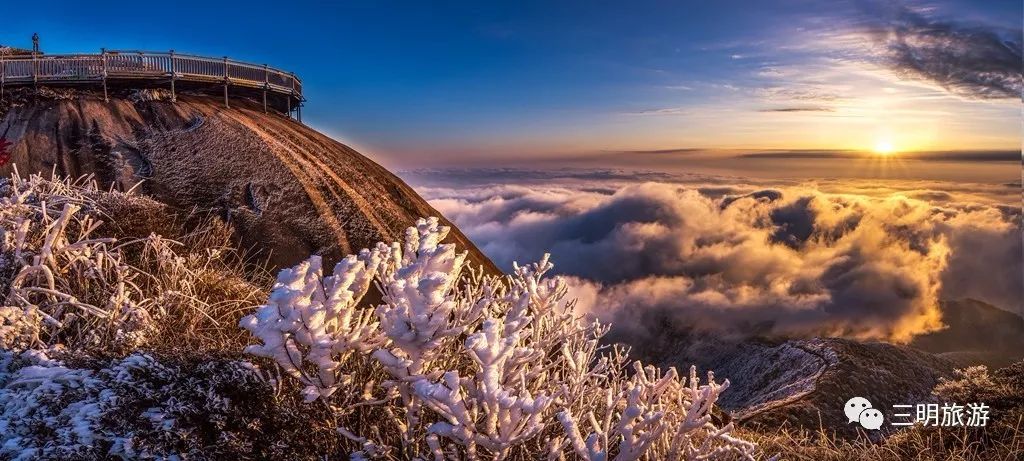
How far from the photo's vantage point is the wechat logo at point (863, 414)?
31.8ft

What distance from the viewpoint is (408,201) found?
41.8 feet

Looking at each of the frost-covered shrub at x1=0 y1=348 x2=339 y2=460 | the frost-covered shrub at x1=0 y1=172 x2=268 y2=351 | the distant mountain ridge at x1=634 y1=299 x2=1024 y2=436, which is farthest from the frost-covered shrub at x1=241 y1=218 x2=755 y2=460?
the distant mountain ridge at x1=634 y1=299 x2=1024 y2=436

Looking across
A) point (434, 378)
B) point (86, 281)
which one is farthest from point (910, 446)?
point (86, 281)

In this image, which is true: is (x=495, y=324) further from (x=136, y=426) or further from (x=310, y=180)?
(x=310, y=180)

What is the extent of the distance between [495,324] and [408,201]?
9.10 meters

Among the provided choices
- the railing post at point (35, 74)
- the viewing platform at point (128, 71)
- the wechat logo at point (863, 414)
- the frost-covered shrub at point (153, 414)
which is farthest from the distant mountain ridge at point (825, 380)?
the railing post at point (35, 74)

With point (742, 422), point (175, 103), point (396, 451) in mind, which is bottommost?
point (742, 422)

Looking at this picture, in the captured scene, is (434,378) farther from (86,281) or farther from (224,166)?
(224,166)

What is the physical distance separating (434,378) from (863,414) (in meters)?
7.94

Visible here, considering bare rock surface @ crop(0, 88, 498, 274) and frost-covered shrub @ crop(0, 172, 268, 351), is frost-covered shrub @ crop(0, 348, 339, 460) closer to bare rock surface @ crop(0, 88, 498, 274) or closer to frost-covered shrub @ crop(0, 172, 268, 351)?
frost-covered shrub @ crop(0, 172, 268, 351)

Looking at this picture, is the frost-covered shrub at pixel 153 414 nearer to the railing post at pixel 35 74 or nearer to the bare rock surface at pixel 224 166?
the bare rock surface at pixel 224 166

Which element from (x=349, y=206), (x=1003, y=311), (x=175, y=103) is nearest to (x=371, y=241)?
(x=349, y=206)

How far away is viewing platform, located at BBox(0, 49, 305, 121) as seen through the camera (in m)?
12.8

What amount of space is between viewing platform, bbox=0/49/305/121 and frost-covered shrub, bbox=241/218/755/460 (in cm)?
984
